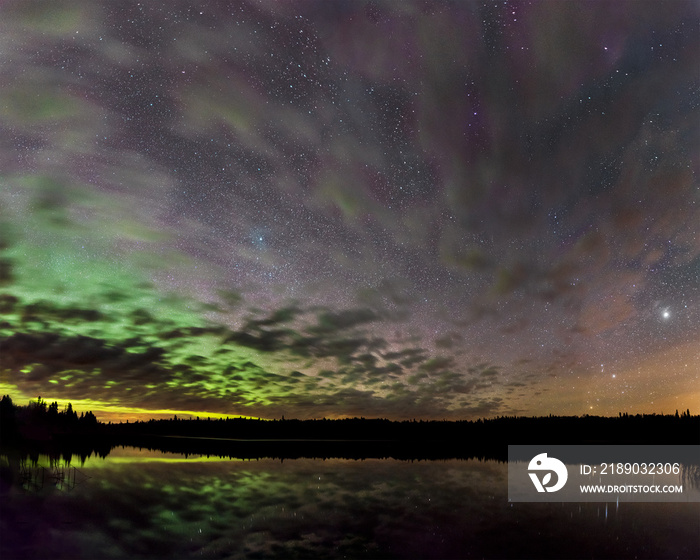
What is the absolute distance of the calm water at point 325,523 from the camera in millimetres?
19375

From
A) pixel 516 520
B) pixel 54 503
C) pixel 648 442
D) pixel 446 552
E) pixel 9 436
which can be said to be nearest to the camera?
pixel 446 552

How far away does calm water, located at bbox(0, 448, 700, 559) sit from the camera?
19375mm

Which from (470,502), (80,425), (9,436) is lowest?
(80,425)

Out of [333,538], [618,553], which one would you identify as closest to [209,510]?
[333,538]

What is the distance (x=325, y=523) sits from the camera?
23656mm

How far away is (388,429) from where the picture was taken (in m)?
196

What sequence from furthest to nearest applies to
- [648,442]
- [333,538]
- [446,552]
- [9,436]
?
[648,442], [9,436], [333,538], [446,552]

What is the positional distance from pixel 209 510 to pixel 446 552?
16511 mm

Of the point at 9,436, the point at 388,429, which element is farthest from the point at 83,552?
the point at 388,429

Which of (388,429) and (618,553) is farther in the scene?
(388,429)

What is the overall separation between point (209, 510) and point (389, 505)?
41.3ft

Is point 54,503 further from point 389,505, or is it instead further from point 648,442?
point 648,442

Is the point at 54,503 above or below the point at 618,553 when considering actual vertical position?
below

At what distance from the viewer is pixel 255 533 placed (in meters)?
21.4
